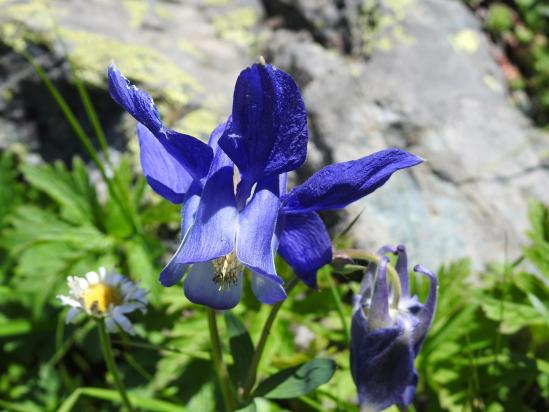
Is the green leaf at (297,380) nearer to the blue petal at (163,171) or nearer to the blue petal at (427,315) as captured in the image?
the blue petal at (427,315)

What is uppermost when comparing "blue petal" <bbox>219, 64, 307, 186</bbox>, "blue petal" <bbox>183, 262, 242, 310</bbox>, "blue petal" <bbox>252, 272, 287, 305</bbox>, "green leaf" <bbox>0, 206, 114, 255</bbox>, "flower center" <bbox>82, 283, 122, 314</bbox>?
"blue petal" <bbox>219, 64, 307, 186</bbox>

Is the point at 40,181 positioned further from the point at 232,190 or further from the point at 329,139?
the point at 232,190

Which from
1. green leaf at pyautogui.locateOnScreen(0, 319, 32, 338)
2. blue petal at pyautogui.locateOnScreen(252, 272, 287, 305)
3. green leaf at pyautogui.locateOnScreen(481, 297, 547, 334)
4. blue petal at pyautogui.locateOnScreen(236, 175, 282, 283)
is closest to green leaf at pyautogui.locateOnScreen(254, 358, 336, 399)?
blue petal at pyautogui.locateOnScreen(252, 272, 287, 305)

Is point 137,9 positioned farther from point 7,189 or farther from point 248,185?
point 248,185

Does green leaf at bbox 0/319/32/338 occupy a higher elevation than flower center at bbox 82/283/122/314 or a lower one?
lower

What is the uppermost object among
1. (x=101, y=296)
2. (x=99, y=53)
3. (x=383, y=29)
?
(x=383, y=29)

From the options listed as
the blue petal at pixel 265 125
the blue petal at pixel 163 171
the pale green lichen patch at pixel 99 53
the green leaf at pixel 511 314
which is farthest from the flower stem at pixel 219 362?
the pale green lichen patch at pixel 99 53

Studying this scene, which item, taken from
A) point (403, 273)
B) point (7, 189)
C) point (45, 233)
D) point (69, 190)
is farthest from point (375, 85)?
point (403, 273)

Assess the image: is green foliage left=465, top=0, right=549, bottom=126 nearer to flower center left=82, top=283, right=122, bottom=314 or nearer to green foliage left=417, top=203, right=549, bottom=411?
green foliage left=417, top=203, right=549, bottom=411
